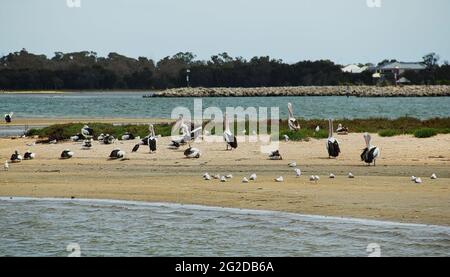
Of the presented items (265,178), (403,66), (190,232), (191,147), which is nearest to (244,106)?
(191,147)

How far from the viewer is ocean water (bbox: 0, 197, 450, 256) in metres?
12.7

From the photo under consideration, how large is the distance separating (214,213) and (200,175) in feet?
12.5

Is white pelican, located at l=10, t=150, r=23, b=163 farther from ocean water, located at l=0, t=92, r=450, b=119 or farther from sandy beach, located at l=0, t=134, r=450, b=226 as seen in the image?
ocean water, located at l=0, t=92, r=450, b=119

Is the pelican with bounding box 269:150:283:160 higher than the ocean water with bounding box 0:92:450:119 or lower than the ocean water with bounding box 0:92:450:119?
higher

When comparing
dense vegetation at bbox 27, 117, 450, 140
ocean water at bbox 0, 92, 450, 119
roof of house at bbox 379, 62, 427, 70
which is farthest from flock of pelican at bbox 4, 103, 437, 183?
roof of house at bbox 379, 62, 427, 70

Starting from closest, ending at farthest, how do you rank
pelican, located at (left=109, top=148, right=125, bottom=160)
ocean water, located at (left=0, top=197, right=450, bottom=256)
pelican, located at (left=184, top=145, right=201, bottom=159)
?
ocean water, located at (left=0, top=197, right=450, bottom=256) → pelican, located at (left=184, top=145, right=201, bottom=159) → pelican, located at (left=109, top=148, right=125, bottom=160)

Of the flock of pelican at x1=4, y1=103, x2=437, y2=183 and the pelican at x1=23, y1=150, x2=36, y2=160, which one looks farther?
the pelican at x1=23, y1=150, x2=36, y2=160

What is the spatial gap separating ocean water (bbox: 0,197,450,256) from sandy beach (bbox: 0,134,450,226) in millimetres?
496

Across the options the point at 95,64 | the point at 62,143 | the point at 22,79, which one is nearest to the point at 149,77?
the point at 95,64

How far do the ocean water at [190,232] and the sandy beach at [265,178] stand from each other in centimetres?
50

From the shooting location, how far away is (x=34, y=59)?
420 ft

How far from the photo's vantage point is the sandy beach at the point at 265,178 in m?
15.0

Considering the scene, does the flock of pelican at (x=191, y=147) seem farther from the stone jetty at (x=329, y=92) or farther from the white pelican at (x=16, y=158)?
the stone jetty at (x=329, y=92)
